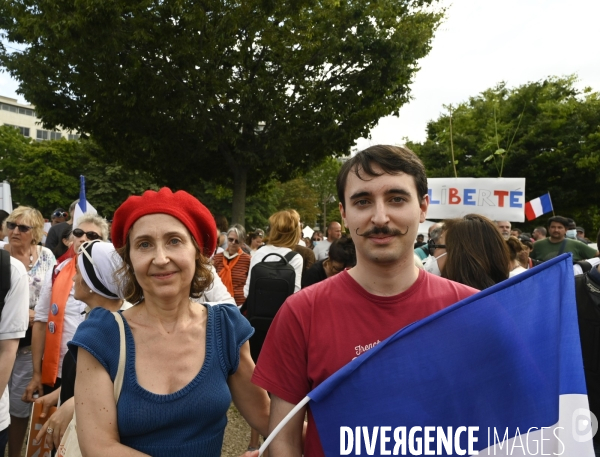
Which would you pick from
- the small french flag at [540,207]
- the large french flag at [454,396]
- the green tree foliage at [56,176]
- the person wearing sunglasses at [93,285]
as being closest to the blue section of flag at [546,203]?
the small french flag at [540,207]

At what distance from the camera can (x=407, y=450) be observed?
156 cm

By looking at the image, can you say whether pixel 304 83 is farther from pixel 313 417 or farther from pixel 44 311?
pixel 313 417

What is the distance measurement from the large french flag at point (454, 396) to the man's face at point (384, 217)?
0.93 feet

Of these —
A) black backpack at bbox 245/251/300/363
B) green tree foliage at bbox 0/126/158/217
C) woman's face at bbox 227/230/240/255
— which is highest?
green tree foliage at bbox 0/126/158/217

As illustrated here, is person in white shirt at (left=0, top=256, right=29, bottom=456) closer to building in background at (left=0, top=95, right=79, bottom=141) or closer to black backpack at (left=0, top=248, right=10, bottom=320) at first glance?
black backpack at (left=0, top=248, right=10, bottom=320)

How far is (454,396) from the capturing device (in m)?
1.58

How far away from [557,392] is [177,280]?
1.33 meters

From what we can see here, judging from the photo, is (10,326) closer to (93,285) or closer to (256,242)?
(93,285)

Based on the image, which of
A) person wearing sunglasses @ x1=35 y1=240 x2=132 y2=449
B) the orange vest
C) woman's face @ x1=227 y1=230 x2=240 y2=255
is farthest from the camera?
woman's face @ x1=227 y1=230 x2=240 y2=255

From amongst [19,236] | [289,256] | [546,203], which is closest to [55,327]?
[19,236]

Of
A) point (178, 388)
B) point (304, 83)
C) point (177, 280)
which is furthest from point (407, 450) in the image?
point (304, 83)

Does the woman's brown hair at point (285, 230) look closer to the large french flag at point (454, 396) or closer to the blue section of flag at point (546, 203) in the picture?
the large french flag at point (454, 396)

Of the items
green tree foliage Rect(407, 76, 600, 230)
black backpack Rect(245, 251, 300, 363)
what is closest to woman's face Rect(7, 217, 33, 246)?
black backpack Rect(245, 251, 300, 363)

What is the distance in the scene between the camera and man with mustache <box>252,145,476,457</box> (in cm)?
174
